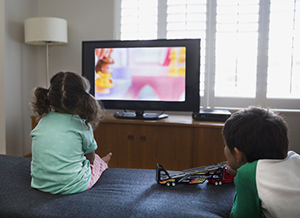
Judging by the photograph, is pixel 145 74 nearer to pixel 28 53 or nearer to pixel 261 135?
pixel 28 53

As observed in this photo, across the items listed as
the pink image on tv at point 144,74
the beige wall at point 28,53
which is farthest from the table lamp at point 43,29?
the pink image on tv at point 144,74

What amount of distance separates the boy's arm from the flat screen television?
162cm

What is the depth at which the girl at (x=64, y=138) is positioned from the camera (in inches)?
51.5

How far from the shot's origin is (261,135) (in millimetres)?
1099

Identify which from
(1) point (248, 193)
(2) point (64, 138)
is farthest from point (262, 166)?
(2) point (64, 138)

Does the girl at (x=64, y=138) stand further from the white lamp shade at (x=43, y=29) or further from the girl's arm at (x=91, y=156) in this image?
the white lamp shade at (x=43, y=29)

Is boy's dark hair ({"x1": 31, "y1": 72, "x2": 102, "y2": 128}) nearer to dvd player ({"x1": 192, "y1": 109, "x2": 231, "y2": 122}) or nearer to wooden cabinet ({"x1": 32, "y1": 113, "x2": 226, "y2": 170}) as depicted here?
wooden cabinet ({"x1": 32, "y1": 113, "x2": 226, "y2": 170})

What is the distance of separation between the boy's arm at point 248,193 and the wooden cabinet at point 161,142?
4.38 ft

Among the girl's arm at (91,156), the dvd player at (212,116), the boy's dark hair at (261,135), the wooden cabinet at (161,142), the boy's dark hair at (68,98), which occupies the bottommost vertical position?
the wooden cabinet at (161,142)

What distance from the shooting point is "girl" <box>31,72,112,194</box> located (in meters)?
1.31

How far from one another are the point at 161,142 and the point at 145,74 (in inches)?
26.7

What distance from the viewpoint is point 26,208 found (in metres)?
1.16

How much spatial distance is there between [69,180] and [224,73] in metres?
2.15

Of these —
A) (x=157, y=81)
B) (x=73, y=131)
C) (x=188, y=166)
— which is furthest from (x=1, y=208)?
(x=157, y=81)
